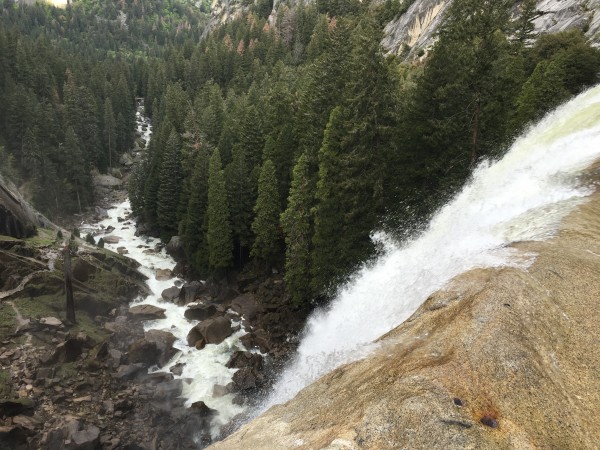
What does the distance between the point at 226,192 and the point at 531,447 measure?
117ft

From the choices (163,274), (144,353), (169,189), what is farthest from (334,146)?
(169,189)

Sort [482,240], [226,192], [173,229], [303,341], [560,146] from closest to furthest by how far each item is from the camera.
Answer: [482,240]
[560,146]
[303,341]
[226,192]
[173,229]

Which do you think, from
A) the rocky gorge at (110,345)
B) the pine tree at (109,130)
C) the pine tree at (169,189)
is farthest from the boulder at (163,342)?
the pine tree at (109,130)

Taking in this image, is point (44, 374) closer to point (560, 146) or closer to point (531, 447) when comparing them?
point (531, 447)

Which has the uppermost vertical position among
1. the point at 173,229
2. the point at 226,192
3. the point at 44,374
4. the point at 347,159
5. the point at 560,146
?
the point at 560,146

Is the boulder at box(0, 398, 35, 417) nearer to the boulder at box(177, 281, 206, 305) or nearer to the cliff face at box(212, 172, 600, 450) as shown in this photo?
the boulder at box(177, 281, 206, 305)

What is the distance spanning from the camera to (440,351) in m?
8.71

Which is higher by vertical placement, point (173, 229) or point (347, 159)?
point (347, 159)

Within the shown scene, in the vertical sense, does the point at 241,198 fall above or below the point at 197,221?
above

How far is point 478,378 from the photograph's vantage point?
7676 mm

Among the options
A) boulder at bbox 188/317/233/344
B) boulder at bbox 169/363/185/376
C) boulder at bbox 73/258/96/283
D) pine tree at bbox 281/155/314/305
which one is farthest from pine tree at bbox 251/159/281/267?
boulder at bbox 73/258/96/283

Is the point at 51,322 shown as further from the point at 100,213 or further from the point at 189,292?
the point at 100,213


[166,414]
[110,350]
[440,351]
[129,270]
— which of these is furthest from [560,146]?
[129,270]

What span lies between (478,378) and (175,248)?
45507 mm
